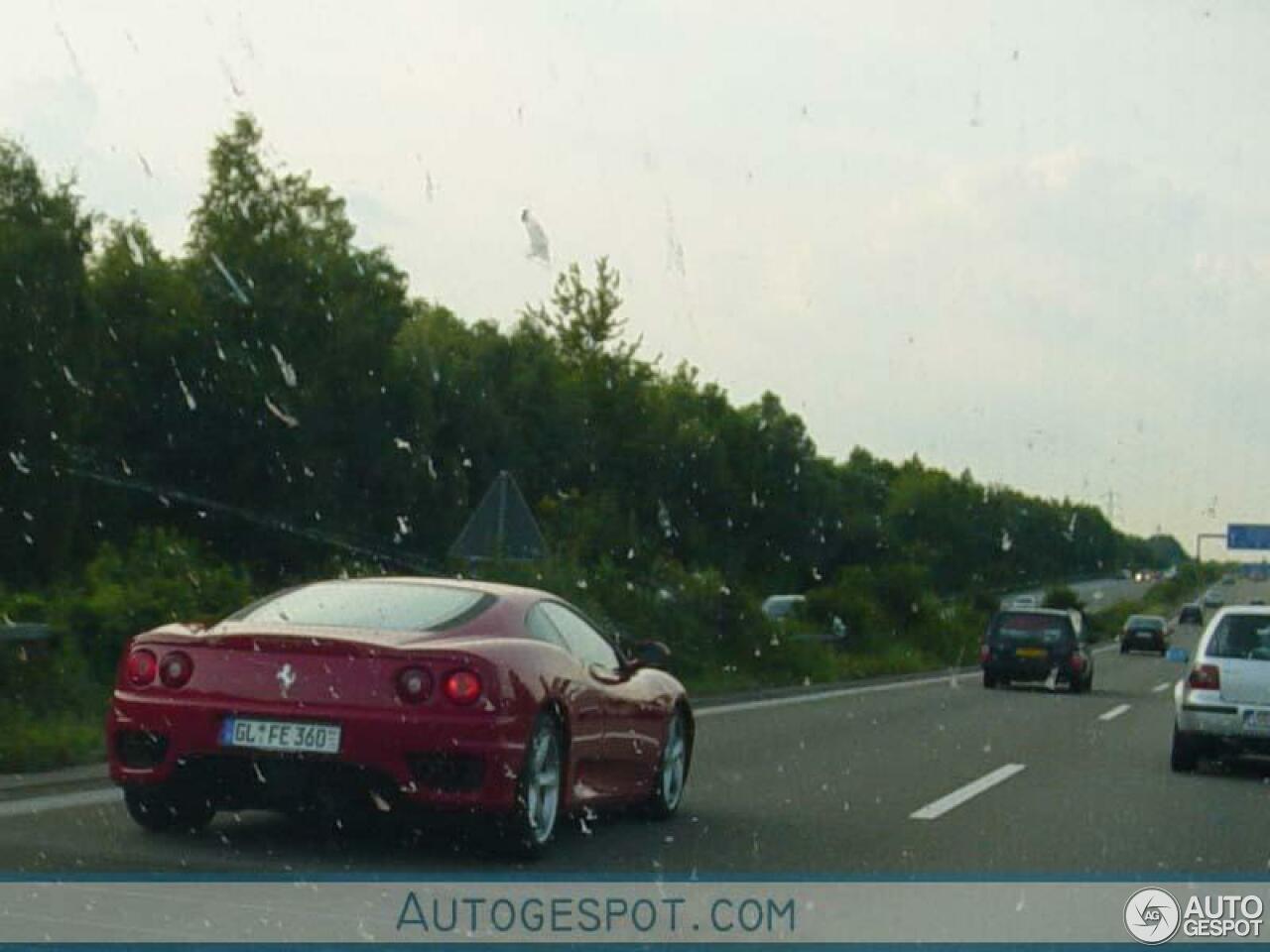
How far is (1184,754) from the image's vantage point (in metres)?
15.4

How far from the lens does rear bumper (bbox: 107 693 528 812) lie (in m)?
8.34

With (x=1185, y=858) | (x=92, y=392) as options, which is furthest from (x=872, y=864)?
(x=92, y=392)

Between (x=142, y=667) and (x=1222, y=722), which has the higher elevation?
(x=142, y=667)

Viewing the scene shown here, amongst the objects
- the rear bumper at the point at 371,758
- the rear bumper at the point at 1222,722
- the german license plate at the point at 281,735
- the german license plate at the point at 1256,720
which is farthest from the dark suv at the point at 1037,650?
the german license plate at the point at 281,735

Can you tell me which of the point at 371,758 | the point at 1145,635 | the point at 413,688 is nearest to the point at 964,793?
the point at 413,688

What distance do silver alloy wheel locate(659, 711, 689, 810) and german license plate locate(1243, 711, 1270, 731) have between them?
18.2ft

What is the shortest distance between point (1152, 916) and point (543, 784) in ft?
8.58

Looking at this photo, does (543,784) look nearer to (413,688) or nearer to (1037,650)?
(413,688)

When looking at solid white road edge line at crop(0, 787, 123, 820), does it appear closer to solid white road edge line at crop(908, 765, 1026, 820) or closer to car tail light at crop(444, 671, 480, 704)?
car tail light at crop(444, 671, 480, 704)

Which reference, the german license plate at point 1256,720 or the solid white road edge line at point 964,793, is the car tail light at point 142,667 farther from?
the german license plate at point 1256,720

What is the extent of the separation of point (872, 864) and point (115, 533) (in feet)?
209

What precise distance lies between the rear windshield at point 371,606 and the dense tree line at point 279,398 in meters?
21.1

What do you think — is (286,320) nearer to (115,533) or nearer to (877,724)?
(115,533)

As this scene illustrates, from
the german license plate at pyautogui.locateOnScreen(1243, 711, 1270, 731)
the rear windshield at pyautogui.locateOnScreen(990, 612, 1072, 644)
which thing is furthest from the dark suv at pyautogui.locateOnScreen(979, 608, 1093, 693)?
the german license plate at pyautogui.locateOnScreen(1243, 711, 1270, 731)
